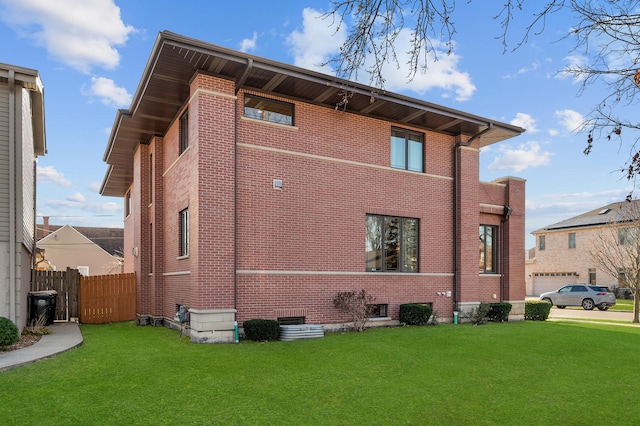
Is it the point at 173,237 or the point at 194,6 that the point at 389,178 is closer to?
the point at 173,237

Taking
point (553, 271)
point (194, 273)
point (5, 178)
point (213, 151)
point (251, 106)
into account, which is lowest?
point (553, 271)

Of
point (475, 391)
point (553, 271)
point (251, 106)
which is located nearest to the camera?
point (475, 391)

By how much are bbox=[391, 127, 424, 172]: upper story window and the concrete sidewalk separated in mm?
10039

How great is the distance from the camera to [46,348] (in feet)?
31.4

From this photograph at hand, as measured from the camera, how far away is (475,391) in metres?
6.75

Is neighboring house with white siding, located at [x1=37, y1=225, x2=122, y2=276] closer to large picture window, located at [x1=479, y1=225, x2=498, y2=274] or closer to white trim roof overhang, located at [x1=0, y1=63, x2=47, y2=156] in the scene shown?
white trim roof overhang, located at [x1=0, y1=63, x2=47, y2=156]

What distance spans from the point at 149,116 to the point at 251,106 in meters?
3.60

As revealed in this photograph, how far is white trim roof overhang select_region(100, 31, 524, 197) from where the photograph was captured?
34.1 ft

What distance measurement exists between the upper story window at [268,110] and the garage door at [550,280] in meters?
35.4

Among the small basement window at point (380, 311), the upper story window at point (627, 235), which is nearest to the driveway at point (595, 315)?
the upper story window at point (627, 235)

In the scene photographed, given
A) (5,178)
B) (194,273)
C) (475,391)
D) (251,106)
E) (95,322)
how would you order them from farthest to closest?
1. (95,322)
2. (251,106)
3. (194,273)
4. (5,178)
5. (475,391)

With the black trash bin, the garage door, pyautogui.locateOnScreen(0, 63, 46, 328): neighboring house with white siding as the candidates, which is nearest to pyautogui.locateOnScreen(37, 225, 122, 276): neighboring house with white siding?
the black trash bin

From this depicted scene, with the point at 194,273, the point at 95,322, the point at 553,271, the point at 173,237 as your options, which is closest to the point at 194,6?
the point at 194,273

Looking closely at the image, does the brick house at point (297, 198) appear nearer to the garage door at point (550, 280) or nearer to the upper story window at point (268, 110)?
the upper story window at point (268, 110)
